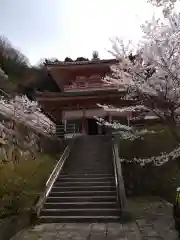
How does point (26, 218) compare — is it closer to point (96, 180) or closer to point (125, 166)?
point (96, 180)

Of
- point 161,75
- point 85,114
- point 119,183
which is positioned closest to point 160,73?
point 161,75

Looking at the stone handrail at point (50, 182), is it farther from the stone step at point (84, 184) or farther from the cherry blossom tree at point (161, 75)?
the cherry blossom tree at point (161, 75)

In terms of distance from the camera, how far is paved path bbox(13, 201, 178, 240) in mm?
7071

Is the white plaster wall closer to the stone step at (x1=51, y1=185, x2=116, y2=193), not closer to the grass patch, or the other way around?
the grass patch

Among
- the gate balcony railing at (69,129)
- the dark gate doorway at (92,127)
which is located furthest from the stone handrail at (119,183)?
the dark gate doorway at (92,127)

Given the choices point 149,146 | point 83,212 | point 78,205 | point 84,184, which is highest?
point 149,146

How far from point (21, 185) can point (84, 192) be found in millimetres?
2431

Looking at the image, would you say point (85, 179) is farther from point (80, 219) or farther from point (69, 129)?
point (69, 129)

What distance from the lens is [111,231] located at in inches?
301

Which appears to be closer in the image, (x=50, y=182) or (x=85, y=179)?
(x=50, y=182)

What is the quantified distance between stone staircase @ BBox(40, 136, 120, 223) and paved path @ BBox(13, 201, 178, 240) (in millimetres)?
679

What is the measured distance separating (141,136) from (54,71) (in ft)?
41.1

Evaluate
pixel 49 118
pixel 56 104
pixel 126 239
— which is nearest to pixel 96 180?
pixel 126 239

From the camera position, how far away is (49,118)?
26453 millimetres
